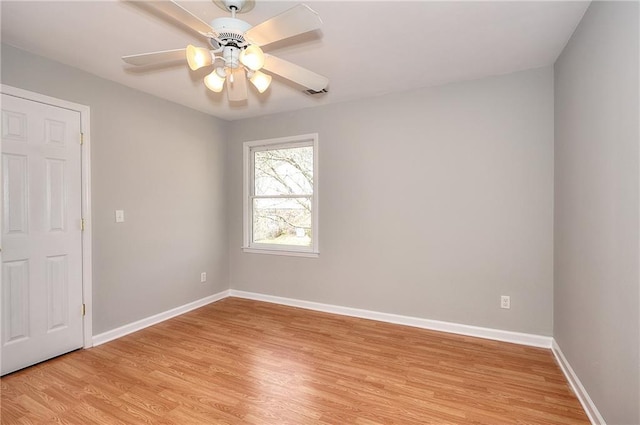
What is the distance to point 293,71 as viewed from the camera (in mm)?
1821

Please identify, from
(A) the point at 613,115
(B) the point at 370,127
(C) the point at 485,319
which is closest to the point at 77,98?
(B) the point at 370,127

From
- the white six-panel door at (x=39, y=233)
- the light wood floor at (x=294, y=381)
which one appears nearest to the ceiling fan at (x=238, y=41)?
the white six-panel door at (x=39, y=233)

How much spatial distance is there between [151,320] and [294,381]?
6.44 ft

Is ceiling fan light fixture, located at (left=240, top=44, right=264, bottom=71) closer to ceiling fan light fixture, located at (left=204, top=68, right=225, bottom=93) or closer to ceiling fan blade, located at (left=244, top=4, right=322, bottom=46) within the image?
ceiling fan blade, located at (left=244, top=4, right=322, bottom=46)

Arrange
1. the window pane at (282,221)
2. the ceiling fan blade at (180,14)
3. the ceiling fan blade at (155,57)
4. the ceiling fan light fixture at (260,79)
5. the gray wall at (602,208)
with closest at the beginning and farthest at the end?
the ceiling fan blade at (180,14), the gray wall at (602,208), the ceiling fan blade at (155,57), the ceiling fan light fixture at (260,79), the window pane at (282,221)

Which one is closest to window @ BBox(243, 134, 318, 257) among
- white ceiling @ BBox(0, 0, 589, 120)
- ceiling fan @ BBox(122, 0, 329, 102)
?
white ceiling @ BBox(0, 0, 589, 120)

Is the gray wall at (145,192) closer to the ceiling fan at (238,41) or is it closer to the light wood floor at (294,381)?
the light wood floor at (294,381)

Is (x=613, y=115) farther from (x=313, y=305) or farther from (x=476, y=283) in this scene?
(x=313, y=305)

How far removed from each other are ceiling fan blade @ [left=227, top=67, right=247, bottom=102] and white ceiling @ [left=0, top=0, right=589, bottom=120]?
1.13 feet

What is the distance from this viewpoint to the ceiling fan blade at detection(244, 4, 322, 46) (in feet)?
4.41

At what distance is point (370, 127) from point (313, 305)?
2220mm

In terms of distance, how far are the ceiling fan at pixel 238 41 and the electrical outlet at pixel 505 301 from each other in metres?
2.52

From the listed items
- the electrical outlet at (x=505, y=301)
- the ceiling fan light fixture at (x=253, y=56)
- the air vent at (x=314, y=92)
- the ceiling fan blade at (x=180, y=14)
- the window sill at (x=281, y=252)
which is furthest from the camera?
the window sill at (x=281, y=252)

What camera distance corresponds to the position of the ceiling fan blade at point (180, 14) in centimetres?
132
